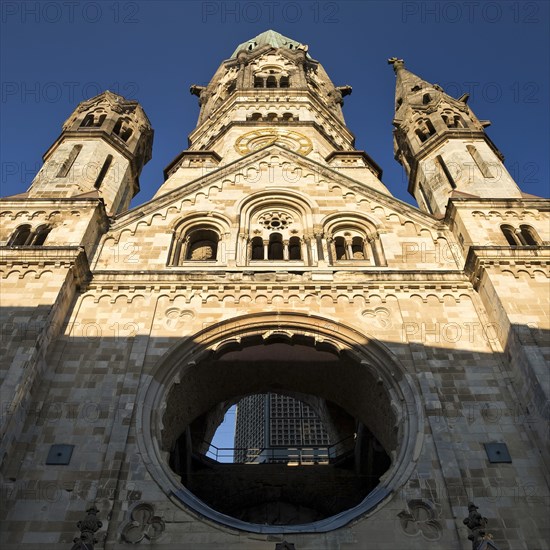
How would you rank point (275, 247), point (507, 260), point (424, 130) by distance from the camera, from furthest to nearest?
point (424, 130), point (275, 247), point (507, 260)

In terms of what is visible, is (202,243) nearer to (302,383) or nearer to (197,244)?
(197,244)

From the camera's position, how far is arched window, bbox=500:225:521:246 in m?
14.9

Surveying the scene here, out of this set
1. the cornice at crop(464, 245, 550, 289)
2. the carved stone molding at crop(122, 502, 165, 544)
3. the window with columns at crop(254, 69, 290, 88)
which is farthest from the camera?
the window with columns at crop(254, 69, 290, 88)

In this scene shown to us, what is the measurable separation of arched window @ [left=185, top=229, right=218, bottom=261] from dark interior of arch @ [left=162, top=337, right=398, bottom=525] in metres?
4.10

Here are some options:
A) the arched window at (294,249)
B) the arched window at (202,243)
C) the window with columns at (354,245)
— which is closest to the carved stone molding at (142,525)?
the window with columns at (354,245)

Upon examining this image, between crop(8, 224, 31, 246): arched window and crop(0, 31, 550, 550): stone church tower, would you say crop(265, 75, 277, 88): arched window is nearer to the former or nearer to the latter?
crop(0, 31, 550, 550): stone church tower

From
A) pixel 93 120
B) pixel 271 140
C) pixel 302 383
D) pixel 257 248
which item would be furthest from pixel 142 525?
pixel 271 140

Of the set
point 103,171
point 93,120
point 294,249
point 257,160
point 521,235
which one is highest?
point 93,120

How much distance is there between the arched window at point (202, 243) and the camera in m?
16.7

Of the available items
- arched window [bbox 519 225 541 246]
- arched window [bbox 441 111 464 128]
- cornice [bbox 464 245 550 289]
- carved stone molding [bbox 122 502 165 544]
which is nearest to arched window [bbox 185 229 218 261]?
cornice [bbox 464 245 550 289]

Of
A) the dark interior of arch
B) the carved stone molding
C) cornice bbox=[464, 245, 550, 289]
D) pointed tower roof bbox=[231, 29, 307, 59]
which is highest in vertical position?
pointed tower roof bbox=[231, 29, 307, 59]

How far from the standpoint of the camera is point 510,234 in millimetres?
15227

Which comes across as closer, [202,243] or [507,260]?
[507,260]

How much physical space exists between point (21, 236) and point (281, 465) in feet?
30.9
